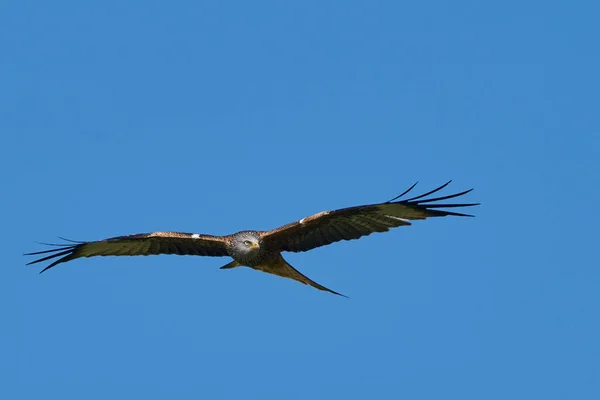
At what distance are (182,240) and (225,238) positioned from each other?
0.74 meters

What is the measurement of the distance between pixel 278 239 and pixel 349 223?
1.05m

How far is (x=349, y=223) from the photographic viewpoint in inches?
621

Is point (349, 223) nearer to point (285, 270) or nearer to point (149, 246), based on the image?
point (285, 270)

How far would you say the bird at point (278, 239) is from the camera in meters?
15.4

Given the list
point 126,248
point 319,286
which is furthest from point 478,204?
point 126,248

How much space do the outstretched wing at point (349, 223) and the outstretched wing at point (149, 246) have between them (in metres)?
0.99

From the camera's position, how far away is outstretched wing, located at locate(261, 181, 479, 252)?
1524cm

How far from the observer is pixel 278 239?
1616 cm

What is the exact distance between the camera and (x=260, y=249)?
16.1 metres

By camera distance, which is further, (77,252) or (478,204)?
(77,252)

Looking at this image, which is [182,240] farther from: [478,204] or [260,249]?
[478,204]

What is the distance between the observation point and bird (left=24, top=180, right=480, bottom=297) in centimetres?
1538

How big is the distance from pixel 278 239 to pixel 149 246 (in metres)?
2.09

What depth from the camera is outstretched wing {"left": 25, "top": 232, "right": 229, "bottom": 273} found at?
16.7 meters
